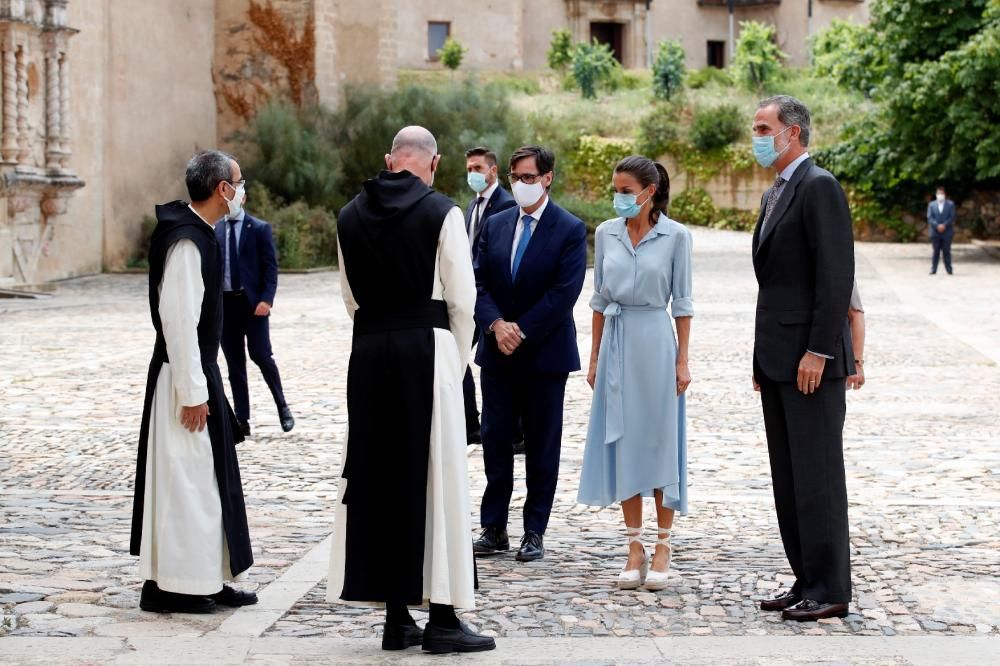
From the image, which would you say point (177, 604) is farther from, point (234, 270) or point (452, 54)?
point (452, 54)

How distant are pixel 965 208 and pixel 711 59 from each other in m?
23.4

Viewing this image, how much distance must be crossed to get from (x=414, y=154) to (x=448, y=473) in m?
1.10

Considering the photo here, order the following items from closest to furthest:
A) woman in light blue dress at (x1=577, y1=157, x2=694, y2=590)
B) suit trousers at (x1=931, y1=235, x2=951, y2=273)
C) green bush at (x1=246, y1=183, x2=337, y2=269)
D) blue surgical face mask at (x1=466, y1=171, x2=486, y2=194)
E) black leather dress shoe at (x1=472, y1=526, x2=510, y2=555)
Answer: woman in light blue dress at (x1=577, y1=157, x2=694, y2=590), black leather dress shoe at (x1=472, y1=526, x2=510, y2=555), blue surgical face mask at (x1=466, y1=171, x2=486, y2=194), green bush at (x1=246, y1=183, x2=337, y2=269), suit trousers at (x1=931, y1=235, x2=951, y2=273)

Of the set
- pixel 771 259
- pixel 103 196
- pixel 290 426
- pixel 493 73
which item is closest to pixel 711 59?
pixel 493 73

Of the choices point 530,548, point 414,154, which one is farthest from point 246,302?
point 414,154

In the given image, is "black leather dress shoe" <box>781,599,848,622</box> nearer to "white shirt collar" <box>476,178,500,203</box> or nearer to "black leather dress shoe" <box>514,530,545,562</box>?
"black leather dress shoe" <box>514,530,545,562</box>

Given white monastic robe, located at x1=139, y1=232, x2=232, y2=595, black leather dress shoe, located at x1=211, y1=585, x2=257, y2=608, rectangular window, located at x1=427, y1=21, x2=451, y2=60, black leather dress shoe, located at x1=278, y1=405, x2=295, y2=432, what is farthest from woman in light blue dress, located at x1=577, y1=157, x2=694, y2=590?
rectangular window, located at x1=427, y1=21, x2=451, y2=60

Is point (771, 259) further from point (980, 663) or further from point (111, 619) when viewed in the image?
point (111, 619)

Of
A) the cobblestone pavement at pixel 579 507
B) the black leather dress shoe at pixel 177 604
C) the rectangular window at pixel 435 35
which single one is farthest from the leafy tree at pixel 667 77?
the black leather dress shoe at pixel 177 604

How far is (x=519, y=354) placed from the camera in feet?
21.8

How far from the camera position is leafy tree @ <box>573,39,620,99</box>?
162ft

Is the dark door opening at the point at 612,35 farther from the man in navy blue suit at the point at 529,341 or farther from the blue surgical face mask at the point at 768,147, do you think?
the blue surgical face mask at the point at 768,147

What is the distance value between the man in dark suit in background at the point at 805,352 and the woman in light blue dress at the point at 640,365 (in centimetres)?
56

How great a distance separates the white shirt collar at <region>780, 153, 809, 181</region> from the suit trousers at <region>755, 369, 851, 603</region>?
78cm
